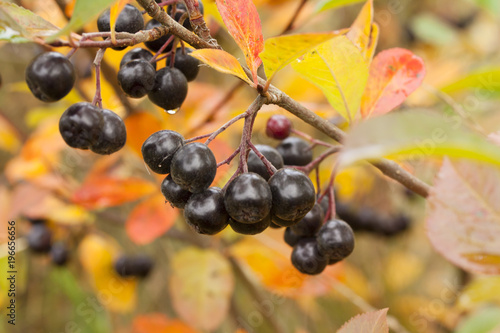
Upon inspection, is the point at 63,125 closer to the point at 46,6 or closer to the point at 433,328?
the point at 46,6

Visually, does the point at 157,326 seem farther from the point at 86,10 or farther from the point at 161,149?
A: the point at 86,10

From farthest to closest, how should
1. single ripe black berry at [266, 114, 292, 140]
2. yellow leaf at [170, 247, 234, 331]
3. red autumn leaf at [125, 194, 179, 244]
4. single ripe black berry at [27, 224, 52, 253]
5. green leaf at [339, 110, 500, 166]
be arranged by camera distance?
single ripe black berry at [27, 224, 52, 253] < yellow leaf at [170, 247, 234, 331] < red autumn leaf at [125, 194, 179, 244] < single ripe black berry at [266, 114, 292, 140] < green leaf at [339, 110, 500, 166]

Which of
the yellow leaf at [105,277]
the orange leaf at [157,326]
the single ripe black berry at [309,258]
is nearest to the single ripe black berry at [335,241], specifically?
the single ripe black berry at [309,258]

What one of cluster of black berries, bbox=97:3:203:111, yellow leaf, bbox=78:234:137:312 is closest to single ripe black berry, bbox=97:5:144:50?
cluster of black berries, bbox=97:3:203:111

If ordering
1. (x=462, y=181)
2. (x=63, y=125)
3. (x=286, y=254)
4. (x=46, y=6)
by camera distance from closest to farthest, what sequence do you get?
1. (x=462, y=181)
2. (x=63, y=125)
3. (x=286, y=254)
4. (x=46, y=6)

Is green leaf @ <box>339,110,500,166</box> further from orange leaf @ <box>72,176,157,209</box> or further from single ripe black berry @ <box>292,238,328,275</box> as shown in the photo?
orange leaf @ <box>72,176,157,209</box>

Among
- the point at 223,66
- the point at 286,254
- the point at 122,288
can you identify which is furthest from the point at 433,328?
the point at 223,66
